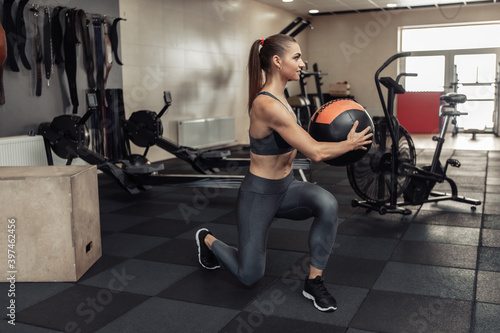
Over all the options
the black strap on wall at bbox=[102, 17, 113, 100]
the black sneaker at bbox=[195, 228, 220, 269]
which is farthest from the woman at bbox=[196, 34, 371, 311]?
the black strap on wall at bbox=[102, 17, 113, 100]

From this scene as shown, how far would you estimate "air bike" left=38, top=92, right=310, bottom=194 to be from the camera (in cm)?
429

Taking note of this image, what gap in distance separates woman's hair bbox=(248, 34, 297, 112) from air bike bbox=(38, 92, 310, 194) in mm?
1892

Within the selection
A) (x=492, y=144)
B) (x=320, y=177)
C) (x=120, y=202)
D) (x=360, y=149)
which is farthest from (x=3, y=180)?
(x=492, y=144)

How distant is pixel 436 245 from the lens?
10.1 feet

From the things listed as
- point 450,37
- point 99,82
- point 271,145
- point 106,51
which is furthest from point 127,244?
point 450,37

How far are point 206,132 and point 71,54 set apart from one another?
9.87 ft

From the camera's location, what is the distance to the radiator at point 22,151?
450 cm

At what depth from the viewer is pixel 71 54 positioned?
5418mm

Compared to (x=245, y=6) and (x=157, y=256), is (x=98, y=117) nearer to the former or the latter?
(x=157, y=256)

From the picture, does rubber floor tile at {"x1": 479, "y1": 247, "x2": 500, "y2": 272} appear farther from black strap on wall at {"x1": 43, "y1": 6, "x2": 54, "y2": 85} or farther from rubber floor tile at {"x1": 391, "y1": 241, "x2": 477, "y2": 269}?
black strap on wall at {"x1": 43, "y1": 6, "x2": 54, "y2": 85}

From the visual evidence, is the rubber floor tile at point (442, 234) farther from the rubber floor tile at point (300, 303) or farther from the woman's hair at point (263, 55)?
the woman's hair at point (263, 55)

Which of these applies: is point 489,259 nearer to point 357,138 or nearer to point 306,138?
point 357,138

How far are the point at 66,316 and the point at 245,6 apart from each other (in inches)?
313

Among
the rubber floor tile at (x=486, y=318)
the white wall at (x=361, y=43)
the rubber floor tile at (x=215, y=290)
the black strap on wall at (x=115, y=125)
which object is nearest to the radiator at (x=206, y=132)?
the black strap on wall at (x=115, y=125)
